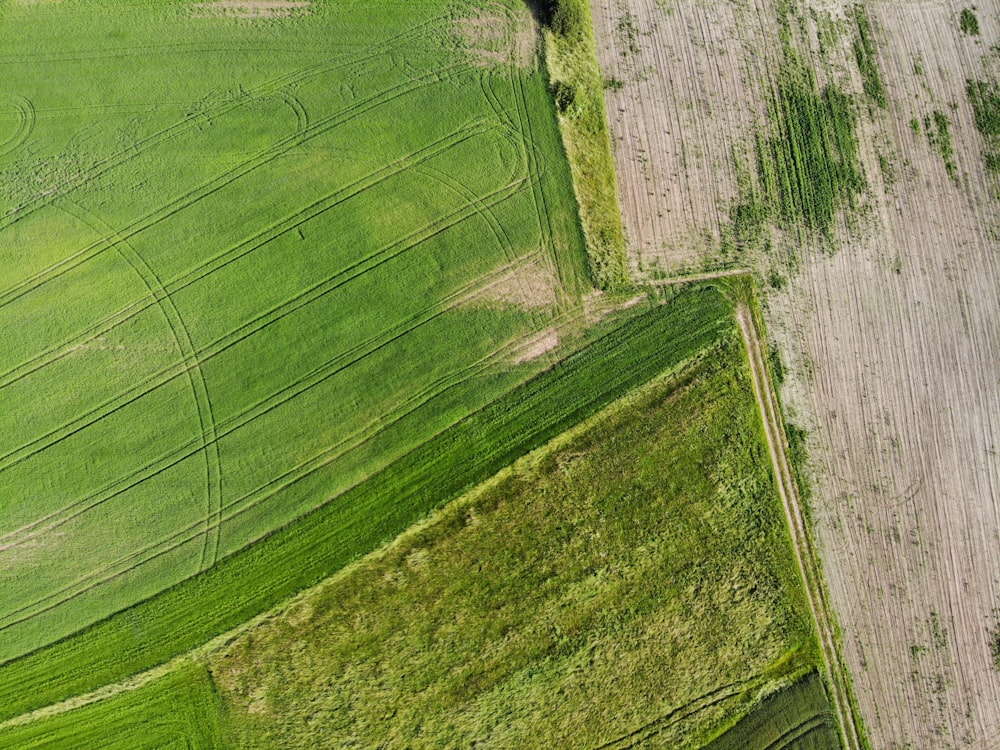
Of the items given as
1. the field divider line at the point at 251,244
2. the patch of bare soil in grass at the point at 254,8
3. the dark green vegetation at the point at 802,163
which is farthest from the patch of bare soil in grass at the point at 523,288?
the patch of bare soil in grass at the point at 254,8

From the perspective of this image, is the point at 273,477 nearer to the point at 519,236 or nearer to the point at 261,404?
the point at 261,404

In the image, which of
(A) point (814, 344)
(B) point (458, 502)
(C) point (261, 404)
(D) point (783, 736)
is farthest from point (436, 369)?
(D) point (783, 736)

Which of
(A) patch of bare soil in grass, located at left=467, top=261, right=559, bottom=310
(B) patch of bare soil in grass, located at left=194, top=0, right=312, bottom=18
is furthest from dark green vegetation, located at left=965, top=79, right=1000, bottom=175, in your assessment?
(B) patch of bare soil in grass, located at left=194, top=0, right=312, bottom=18

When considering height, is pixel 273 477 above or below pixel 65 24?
below

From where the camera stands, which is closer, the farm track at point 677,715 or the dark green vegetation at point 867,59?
the farm track at point 677,715

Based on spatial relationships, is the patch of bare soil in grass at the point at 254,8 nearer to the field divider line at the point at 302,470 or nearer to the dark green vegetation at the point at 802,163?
the field divider line at the point at 302,470

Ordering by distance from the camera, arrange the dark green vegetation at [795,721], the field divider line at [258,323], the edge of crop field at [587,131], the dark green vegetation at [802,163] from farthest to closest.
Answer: the dark green vegetation at [802,163] → the edge of crop field at [587,131] → the dark green vegetation at [795,721] → the field divider line at [258,323]
